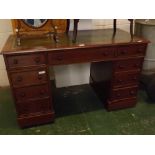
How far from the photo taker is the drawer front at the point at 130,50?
5.65ft

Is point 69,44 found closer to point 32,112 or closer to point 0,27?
point 32,112

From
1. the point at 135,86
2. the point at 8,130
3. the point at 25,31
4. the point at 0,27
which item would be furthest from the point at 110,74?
the point at 0,27

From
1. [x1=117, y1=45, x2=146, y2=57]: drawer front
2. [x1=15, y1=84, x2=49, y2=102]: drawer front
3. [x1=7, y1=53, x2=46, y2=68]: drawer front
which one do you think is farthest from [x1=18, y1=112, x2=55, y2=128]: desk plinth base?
[x1=117, y1=45, x2=146, y2=57]: drawer front

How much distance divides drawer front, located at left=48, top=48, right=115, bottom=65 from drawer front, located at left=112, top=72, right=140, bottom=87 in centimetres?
25

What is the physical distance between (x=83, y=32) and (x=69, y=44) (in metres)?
0.54

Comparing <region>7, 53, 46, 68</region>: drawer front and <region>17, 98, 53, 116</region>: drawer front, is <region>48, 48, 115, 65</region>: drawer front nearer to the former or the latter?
Answer: <region>7, 53, 46, 68</region>: drawer front

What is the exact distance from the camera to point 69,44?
64.1 inches

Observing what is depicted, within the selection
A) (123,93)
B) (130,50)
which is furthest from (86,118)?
(130,50)

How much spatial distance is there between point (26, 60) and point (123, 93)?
1060mm

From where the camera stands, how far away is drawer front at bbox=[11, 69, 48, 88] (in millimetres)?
1551

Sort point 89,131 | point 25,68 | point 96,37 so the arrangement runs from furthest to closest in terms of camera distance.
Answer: point 96,37 < point 89,131 < point 25,68

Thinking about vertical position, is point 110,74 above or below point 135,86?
above

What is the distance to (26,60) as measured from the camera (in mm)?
1506
